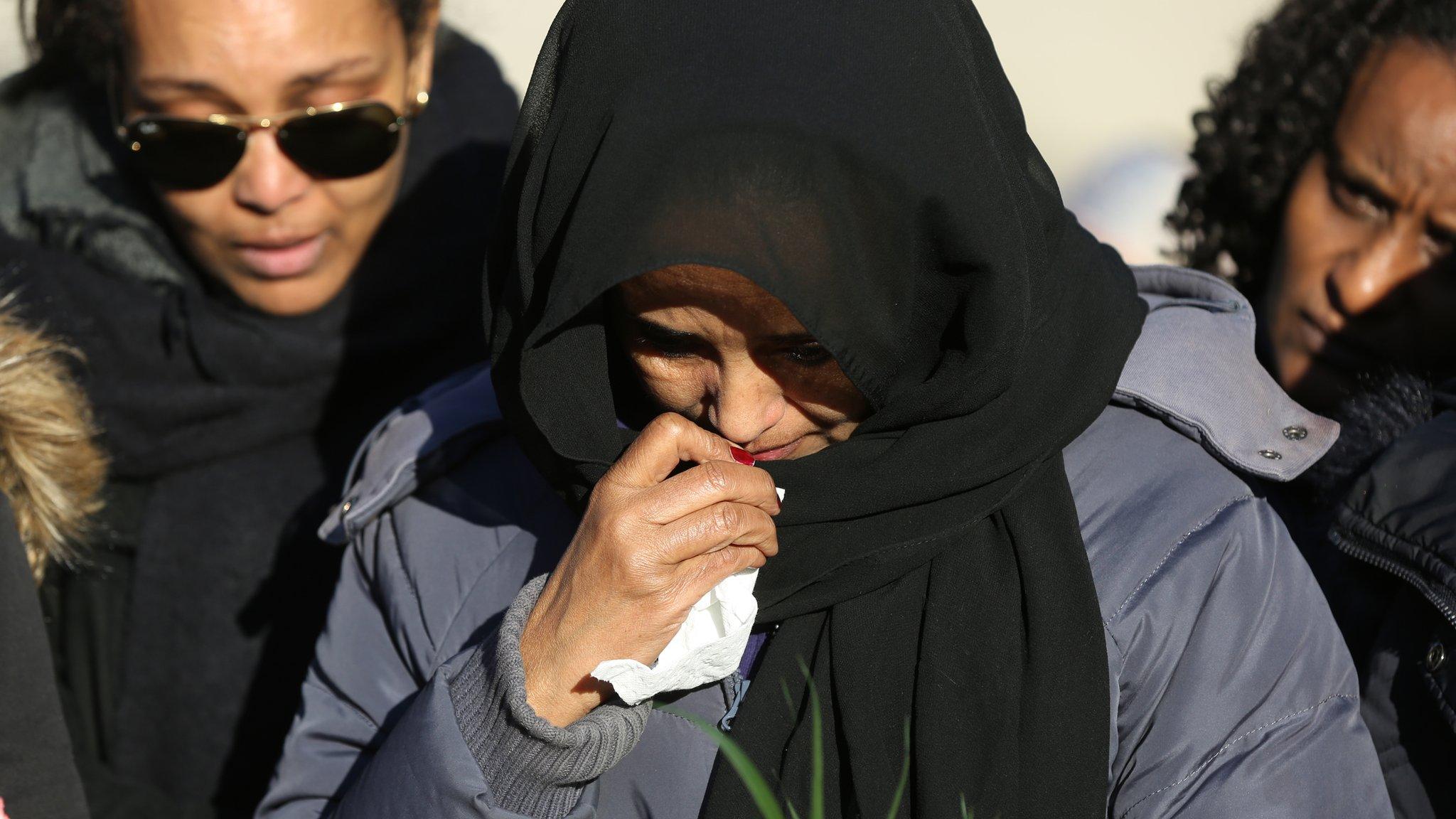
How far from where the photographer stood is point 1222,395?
77.5 inches

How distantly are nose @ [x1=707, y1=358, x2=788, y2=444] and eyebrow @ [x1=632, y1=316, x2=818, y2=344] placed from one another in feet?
0.20

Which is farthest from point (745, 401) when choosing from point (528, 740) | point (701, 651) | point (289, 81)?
point (289, 81)

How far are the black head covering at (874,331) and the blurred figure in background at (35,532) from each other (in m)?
0.71

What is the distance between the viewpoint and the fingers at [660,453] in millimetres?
1769

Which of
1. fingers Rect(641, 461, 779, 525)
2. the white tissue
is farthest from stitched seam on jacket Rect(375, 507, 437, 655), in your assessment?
fingers Rect(641, 461, 779, 525)

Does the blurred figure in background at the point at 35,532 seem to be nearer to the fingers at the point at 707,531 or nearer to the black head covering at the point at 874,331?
the black head covering at the point at 874,331

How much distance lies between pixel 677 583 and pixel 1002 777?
0.48 metres

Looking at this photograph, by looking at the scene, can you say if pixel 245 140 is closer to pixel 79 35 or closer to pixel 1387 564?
pixel 79 35

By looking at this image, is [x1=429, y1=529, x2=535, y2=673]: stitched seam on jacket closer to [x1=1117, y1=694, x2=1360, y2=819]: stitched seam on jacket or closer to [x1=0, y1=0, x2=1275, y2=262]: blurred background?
[x1=1117, y1=694, x2=1360, y2=819]: stitched seam on jacket

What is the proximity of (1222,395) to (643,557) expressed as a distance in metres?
0.87

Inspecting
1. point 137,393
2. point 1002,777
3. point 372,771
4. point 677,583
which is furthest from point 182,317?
point 1002,777

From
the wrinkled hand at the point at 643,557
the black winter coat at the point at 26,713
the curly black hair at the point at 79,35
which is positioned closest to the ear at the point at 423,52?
the curly black hair at the point at 79,35

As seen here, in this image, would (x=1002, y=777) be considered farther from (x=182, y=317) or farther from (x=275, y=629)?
(x=182, y=317)

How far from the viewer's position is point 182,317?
3.08 m
